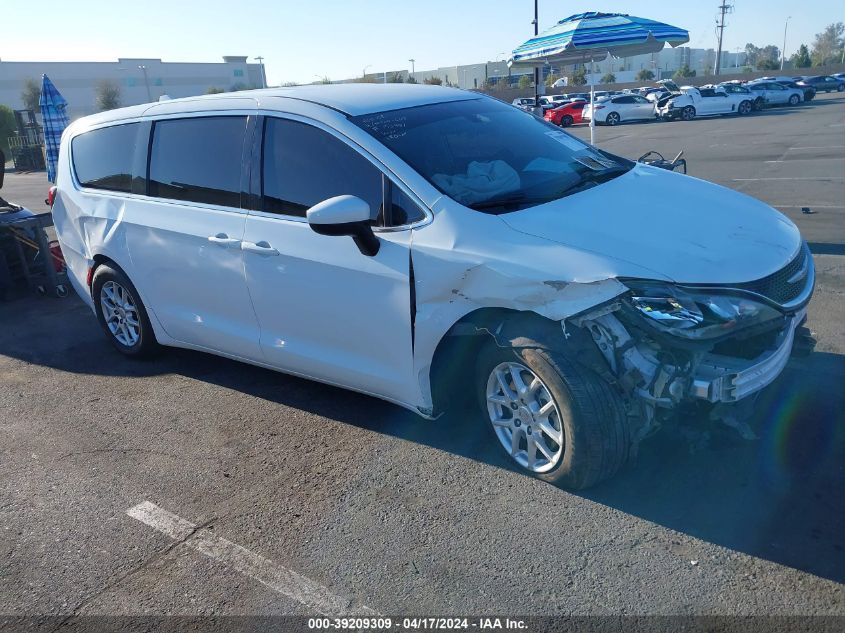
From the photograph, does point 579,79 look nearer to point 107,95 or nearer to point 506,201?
point 107,95

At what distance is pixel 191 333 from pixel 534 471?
2671mm

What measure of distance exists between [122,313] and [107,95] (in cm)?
6517

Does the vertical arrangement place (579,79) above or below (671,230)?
below

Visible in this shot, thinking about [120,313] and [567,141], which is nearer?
[567,141]

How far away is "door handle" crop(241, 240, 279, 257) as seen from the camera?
171 inches

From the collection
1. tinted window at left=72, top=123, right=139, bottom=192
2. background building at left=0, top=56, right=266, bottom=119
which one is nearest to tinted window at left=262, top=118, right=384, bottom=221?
tinted window at left=72, top=123, right=139, bottom=192

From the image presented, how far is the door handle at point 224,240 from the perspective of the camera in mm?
4535

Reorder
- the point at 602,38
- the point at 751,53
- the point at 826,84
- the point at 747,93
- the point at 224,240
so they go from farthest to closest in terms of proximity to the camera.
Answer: the point at 751,53, the point at 826,84, the point at 747,93, the point at 602,38, the point at 224,240

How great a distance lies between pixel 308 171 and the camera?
4.30m

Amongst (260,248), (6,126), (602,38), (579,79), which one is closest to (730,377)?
(260,248)

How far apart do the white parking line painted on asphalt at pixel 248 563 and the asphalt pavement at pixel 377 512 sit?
10mm

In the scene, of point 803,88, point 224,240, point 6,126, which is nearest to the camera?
point 224,240

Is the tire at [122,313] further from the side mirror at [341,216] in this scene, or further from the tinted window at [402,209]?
the tinted window at [402,209]

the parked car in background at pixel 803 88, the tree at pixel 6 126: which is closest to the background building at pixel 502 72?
the parked car in background at pixel 803 88
